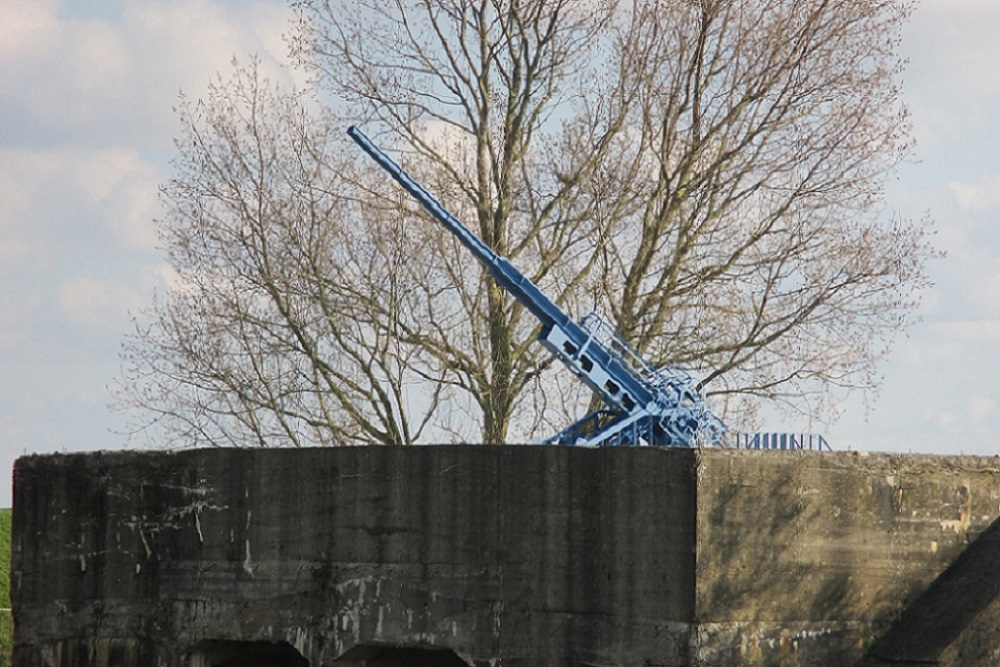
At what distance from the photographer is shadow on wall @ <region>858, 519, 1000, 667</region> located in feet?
36.6

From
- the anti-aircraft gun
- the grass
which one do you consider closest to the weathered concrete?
the anti-aircraft gun

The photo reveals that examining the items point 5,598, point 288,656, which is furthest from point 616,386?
point 5,598

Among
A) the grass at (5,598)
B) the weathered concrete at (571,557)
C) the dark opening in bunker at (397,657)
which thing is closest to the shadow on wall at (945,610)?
the weathered concrete at (571,557)

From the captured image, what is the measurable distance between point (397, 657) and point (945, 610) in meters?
3.81

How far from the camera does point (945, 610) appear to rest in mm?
11297

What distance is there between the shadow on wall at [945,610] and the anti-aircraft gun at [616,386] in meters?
3.39

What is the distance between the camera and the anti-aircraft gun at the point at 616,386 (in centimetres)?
1471

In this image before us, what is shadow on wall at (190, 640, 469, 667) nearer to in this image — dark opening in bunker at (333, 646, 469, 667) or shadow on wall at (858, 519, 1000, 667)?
dark opening in bunker at (333, 646, 469, 667)

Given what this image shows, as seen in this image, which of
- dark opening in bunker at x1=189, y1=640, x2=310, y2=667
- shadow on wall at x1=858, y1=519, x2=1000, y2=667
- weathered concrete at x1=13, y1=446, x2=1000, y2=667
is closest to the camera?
weathered concrete at x1=13, y1=446, x2=1000, y2=667

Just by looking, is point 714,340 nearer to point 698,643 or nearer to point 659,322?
point 659,322

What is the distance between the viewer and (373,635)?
11359mm

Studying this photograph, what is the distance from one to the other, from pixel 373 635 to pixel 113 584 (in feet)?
7.67

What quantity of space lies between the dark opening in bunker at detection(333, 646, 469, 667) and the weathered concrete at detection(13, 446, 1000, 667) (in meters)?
0.02

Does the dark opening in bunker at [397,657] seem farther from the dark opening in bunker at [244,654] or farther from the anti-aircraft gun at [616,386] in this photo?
the anti-aircraft gun at [616,386]
